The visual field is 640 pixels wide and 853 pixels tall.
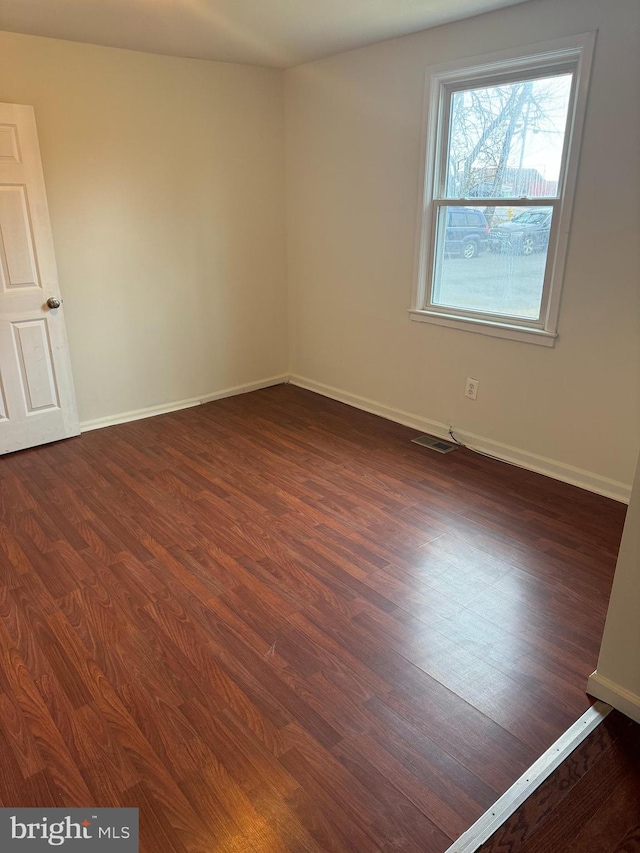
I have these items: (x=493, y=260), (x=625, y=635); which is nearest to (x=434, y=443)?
(x=493, y=260)

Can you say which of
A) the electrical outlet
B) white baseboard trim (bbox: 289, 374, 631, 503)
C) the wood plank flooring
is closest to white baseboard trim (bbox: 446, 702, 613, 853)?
the wood plank flooring

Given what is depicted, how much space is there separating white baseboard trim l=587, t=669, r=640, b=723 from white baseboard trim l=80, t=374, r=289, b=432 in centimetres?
340

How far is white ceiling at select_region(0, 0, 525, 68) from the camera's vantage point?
2.87 metres

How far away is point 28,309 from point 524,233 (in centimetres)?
296

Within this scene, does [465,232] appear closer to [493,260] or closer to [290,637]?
[493,260]

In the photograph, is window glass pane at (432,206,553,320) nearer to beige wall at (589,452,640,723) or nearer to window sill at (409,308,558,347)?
window sill at (409,308,558,347)

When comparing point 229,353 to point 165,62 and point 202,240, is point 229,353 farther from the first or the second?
point 165,62

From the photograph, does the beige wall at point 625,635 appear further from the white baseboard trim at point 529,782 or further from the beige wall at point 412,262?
the beige wall at point 412,262

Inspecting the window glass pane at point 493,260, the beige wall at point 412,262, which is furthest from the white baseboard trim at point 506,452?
the window glass pane at point 493,260

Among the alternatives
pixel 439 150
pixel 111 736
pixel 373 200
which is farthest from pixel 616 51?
pixel 111 736

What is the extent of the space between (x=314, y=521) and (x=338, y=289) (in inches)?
85.5

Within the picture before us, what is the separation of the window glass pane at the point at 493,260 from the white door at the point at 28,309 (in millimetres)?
2433

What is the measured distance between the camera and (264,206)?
15.2 ft

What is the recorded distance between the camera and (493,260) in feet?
11.4
